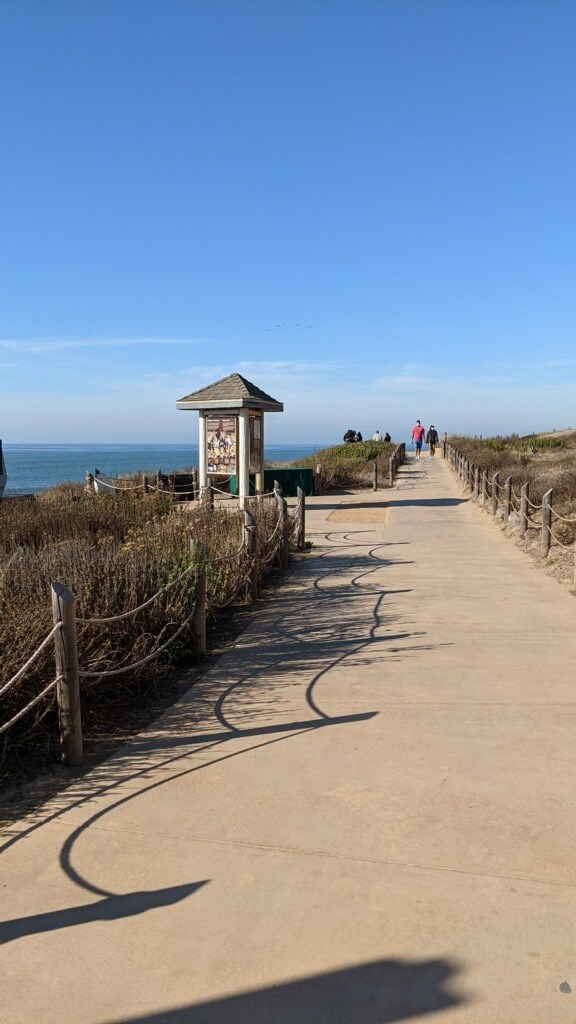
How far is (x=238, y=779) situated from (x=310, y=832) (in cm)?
73

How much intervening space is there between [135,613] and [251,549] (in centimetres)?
355

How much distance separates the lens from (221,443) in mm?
18281

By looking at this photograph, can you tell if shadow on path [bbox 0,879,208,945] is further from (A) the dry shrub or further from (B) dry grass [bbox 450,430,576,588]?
(B) dry grass [bbox 450,430,576,588]

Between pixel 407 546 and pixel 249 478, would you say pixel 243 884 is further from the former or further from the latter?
pixel 249 478

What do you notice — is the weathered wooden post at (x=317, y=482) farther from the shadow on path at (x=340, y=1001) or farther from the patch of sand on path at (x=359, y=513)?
the shadow on path at (x=340, y=1001)

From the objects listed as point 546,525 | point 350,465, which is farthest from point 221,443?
point 350,465

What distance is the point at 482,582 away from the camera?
1043 centimetres

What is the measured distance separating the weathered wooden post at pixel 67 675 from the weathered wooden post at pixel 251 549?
4.73 m

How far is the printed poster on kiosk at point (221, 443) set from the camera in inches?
714

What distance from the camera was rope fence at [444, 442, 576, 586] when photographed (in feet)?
40.2

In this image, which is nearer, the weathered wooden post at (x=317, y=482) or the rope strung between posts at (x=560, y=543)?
the rope strung between posts at (x=560, y=543)

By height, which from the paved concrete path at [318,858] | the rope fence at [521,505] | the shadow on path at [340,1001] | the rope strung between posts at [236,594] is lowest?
the shadow on path at [340,1001]

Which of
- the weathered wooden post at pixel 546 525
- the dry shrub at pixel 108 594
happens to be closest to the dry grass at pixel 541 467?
the weathered wooden post at pixel 546 525

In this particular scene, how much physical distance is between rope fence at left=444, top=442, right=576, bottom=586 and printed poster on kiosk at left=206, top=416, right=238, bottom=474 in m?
6.26
